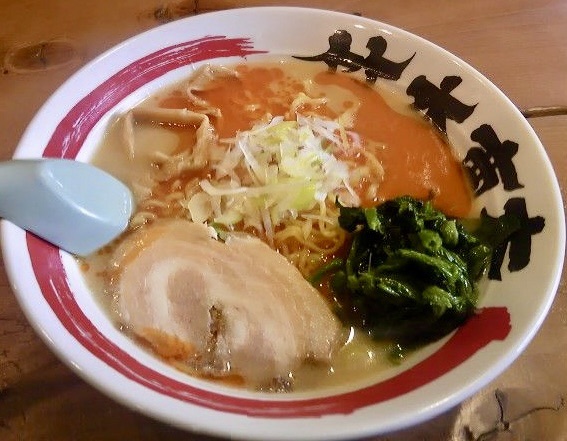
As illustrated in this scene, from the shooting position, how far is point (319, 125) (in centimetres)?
143

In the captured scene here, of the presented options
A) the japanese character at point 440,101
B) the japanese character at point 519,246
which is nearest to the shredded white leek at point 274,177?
the japanese character at point 440,101

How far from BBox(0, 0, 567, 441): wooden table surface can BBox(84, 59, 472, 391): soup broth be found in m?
0.17

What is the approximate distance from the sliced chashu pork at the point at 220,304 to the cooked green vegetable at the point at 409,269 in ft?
0.25

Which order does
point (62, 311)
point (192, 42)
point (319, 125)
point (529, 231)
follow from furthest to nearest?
→ 1. point (192, 42)
2. point (319, 125)
3. point (529, 231)
4. point (62, 311)

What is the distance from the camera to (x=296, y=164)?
4.36 ft

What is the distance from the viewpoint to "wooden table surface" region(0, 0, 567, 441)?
40.4 inches

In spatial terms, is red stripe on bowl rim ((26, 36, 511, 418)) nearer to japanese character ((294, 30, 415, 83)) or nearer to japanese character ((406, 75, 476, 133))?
japanese character ((406, 75, 476, 133))

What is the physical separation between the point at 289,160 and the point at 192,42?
47cm

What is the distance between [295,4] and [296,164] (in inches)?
30.6

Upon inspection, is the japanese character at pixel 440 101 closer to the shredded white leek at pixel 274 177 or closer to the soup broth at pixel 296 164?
the soup broth at pixel 296 164

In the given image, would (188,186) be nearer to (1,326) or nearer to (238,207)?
(238,207)

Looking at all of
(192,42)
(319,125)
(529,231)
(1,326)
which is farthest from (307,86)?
(1,326)

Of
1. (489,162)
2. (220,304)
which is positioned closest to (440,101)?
Answer: (489,162)

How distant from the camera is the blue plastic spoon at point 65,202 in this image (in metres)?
1.05
